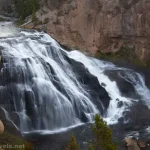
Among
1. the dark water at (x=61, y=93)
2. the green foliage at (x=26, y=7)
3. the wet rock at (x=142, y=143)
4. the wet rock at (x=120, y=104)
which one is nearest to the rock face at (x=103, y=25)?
the dark water at (x=61, y=93)

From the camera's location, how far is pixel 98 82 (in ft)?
120

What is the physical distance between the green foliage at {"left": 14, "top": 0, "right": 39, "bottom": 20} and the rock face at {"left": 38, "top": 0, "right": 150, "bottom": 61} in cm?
562

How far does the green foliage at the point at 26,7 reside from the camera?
1932 inches

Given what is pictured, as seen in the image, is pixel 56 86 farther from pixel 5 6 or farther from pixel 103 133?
pixel 5 6

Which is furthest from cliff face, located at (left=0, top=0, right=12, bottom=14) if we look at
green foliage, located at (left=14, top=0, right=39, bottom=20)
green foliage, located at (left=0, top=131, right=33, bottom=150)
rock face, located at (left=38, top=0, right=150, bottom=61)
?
green foliage, located at (left=0, top=131, right=33, bottom=150)

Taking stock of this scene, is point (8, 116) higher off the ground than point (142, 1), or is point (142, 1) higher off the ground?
point (142, 1)

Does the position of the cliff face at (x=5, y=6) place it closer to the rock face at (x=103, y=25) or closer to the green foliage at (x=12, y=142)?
the rock face at (x=103, y=25)

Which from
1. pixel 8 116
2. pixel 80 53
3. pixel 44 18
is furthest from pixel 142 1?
pixel 8 116

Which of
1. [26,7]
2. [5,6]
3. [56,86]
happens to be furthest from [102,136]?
[5,6]

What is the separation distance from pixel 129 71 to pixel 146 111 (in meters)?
7.32

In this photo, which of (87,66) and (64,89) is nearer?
(64,89)

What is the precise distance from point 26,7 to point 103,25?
516 inches

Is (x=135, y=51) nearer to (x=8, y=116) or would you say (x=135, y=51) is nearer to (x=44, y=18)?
(x=44, y=18)

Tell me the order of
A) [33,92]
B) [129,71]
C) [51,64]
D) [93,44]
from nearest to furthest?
[33,92], [51,64], [129,71], [93,44]
